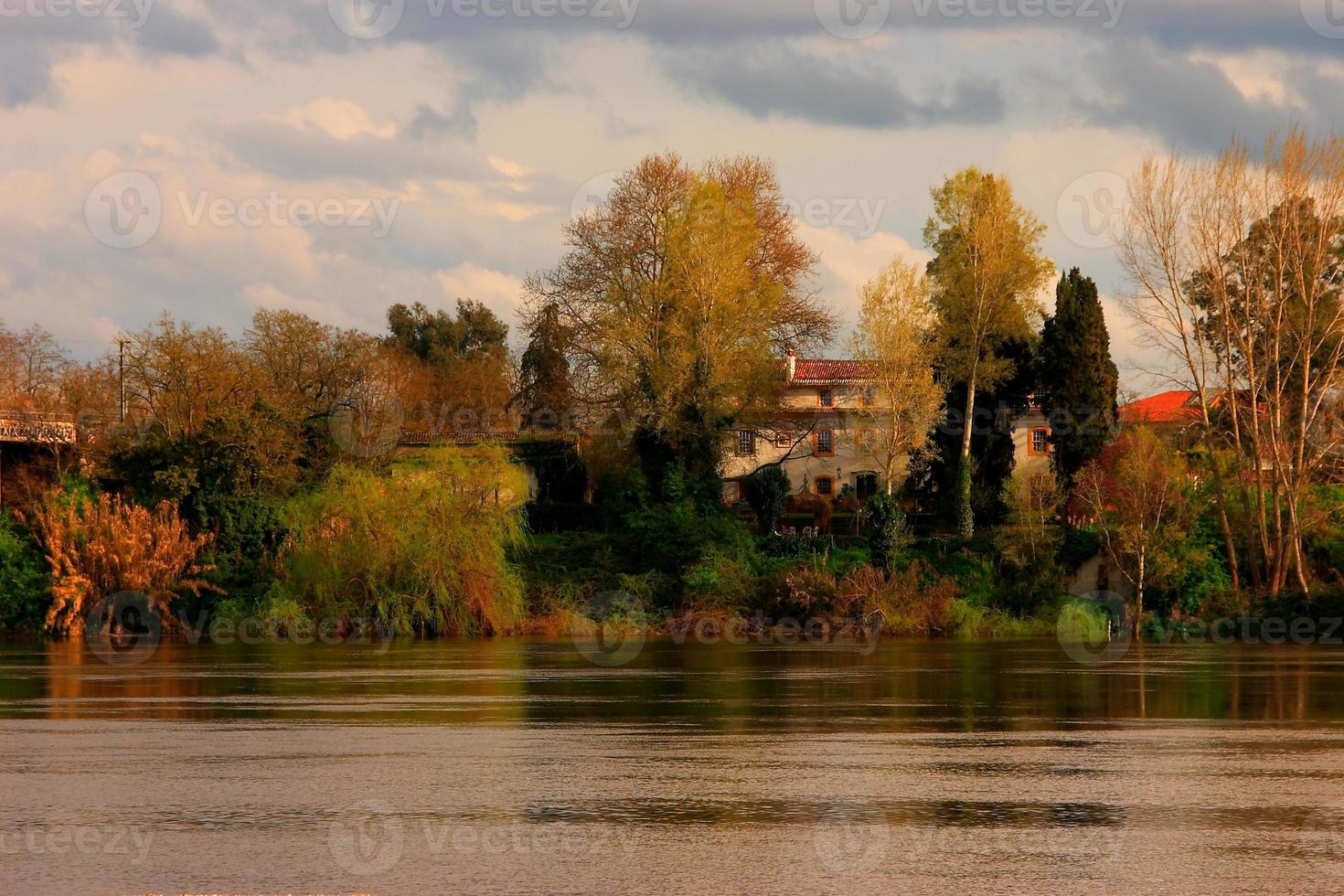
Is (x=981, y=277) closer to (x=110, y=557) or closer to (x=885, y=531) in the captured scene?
(x=885, y=531)

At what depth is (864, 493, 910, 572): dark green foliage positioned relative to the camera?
50062 mm

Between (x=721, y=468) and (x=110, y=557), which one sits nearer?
(x=110, y=557)

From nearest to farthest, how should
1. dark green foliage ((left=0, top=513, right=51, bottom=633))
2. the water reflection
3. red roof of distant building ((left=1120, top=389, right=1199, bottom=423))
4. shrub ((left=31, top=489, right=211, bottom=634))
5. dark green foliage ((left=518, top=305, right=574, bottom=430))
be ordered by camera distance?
the water reflection
shrub ((left=31, top=489, right=211, bottom=634))
dark green foliage ((left=0, top=513, right=51, bottom=633))
red roof of distant building ((left=1120, top=389, right=1199, bottom=423))
dark green foliage ((left=518, top=305, right=574, bottom=430))

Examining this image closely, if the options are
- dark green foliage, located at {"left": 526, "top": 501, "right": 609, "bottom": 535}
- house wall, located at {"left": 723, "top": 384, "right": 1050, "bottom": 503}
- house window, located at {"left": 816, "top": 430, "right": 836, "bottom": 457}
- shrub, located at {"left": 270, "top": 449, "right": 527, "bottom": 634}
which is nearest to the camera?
shrub, located at {"left": 270, "top": 449, "right": 527, "bottom": 634}

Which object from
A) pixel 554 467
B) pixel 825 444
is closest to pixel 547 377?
pixel 554 467

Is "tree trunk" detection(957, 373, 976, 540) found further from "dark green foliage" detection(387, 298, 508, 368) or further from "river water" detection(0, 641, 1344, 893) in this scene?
"dark green foliage" detection(387, 298, 508, 368)

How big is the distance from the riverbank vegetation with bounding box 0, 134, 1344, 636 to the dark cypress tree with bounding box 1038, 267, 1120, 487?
0.12 m

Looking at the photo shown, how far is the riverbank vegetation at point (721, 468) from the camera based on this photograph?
46.2 m

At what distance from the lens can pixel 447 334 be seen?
11881 cm

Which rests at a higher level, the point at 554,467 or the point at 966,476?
the point at 554,467

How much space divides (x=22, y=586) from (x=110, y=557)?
12.0ft

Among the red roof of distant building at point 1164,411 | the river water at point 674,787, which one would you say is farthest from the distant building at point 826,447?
the river water at point 674,787

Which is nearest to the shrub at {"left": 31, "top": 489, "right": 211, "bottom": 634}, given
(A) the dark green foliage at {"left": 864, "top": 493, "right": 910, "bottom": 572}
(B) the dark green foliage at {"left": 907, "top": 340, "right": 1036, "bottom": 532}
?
(A) the dark green foliage at {"left": 864, "top": 493, "right": 910, "bottom": 572}

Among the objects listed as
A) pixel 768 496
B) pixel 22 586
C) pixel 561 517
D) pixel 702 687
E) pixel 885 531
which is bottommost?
pixel 702 687
